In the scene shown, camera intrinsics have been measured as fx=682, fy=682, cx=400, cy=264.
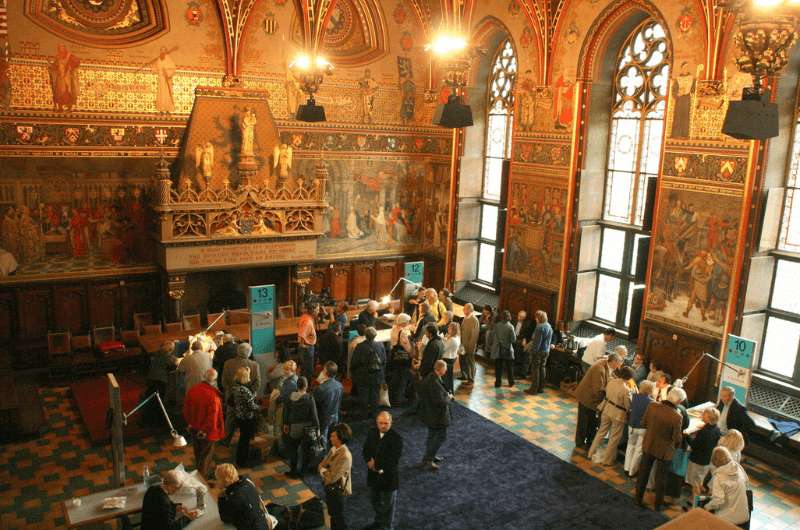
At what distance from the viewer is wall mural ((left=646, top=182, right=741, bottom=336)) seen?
11258 millimetres

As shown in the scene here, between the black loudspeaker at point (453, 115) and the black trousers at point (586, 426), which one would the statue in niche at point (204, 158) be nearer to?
the black loudspeaker at point (453, 115)

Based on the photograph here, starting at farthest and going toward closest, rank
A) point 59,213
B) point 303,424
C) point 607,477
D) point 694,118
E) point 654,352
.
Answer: point 59,213 < point 654,352 < point 694,118 < point 607,477 < point 303,424

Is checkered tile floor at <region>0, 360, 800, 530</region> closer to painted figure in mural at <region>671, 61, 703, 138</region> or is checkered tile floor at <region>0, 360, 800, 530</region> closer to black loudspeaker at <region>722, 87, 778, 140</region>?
black loudspeaker at <region>722, 87, 778, 140</region>

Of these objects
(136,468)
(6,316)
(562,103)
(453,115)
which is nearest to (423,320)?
(453,115)

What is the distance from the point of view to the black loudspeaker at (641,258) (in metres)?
12.4

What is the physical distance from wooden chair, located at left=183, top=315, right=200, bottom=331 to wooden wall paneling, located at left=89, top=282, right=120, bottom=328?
1.41 m

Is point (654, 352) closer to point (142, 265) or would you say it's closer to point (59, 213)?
point (142, 265)

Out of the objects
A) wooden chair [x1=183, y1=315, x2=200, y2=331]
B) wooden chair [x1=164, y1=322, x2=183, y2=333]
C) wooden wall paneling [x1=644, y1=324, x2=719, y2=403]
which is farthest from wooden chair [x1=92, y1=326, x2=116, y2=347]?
wooden wall paneling [x1=644, y1=324, x2=719, y2=403]

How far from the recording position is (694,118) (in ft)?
38.1

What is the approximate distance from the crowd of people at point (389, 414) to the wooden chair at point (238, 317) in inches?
112

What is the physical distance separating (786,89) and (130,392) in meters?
12.1

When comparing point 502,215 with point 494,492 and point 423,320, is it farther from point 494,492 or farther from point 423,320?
point 494,492

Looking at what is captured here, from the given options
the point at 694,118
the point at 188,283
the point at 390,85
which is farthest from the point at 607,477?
the point at 390,85

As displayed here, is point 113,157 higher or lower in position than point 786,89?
lower
